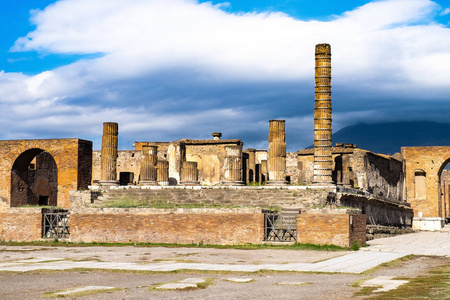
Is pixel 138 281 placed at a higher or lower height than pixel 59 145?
lower

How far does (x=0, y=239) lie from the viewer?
20.4m

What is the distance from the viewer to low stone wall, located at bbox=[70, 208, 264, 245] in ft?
58.2

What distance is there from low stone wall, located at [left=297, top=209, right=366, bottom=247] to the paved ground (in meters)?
0.60

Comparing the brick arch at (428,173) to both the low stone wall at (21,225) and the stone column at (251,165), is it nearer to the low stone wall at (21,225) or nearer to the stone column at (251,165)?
the stone column at (251,165)

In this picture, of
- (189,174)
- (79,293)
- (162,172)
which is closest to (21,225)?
(189,174)

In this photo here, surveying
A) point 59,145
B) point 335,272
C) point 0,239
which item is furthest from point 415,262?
point 59,145

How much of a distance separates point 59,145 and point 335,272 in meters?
18.2

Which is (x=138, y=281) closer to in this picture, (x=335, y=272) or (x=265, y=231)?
(x=335, y=272)

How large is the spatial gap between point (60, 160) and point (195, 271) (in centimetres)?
1686

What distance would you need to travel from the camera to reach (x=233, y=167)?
25734 mm

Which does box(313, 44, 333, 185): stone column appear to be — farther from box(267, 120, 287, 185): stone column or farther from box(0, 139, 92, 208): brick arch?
box(0, 139, 92, 208): brick arch

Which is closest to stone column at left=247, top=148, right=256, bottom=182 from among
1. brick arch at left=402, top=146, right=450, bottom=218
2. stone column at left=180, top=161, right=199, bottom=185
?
brick arch at left=402, top=146, right=450, bottom=218

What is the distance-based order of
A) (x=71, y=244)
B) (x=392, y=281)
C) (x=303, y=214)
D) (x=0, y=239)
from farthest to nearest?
(x=0, y=239), (x=71, y=244), (x=303, y=214), (x=392, y=281)

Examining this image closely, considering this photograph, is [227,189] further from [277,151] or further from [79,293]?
[79,293]
